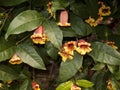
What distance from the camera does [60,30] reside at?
1.19 meters

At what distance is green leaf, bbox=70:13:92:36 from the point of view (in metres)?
1.31

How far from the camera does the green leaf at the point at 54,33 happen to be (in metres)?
1.15

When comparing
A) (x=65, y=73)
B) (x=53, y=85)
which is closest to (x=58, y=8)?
(x=65, y=73)

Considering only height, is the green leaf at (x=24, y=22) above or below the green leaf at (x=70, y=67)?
above

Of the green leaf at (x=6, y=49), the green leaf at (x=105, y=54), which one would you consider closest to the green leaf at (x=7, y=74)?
the green leaf at (x=6, y=49)

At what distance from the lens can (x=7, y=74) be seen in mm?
1412

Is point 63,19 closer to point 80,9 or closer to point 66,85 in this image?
point 80,9

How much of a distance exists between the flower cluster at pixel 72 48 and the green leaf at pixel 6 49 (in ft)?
0.70

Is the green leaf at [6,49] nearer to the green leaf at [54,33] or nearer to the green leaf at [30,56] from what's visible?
the green leaf at [30,56]

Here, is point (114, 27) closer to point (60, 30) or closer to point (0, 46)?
point (60, 30)

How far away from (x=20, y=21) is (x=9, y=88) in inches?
20.2

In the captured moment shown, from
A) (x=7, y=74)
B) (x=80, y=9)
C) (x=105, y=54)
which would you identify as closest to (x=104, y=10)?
(x=80, y=9)

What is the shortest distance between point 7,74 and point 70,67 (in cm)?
32

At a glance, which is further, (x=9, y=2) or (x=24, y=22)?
(x=9, y=2)
